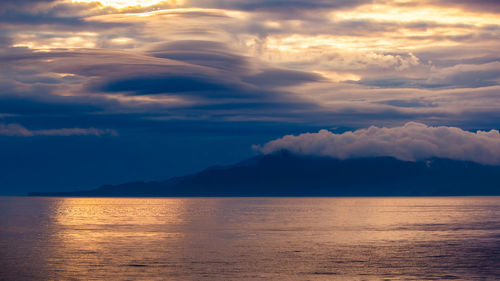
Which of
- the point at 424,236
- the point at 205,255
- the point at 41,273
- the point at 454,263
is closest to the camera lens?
the point at 41,273

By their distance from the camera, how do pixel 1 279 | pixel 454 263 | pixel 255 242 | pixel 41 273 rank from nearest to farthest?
pixel 1 279
pixel 41 273
pixel 454 263
pixel 255 242

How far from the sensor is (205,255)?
92.9 m

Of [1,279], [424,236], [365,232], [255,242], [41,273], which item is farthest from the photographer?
[365,232]

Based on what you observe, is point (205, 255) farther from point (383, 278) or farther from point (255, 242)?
point (383, 278)

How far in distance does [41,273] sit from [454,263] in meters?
52.7

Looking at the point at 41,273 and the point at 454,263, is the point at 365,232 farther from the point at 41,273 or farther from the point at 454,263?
the point at 41,273

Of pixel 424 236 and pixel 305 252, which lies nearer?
pixel 305 252

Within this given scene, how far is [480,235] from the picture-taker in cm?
13525

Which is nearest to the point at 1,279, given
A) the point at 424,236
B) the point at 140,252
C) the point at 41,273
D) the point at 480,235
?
the point at 41,273

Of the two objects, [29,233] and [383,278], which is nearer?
[383,278]

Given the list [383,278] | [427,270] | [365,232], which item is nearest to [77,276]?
[383,278]

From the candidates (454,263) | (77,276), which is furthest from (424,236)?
(77,276)

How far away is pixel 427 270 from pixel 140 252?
4363 centimetres

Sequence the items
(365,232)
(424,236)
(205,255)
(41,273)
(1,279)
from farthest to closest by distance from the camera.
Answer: (365,232), (424,236), (205,255), (41,273), (1,279)
